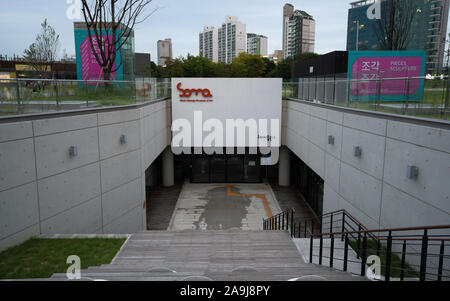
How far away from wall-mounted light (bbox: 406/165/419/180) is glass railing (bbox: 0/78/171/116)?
28.2 feet

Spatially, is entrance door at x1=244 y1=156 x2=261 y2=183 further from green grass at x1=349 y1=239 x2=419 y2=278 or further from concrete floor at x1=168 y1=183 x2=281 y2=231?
green grass at x1=349 y1=239 x2=419 y2=278

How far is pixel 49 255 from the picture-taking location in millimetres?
7250

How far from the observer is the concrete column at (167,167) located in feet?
74.2

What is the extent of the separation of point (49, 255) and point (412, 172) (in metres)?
7.96

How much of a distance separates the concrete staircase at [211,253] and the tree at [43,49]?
78.1ft

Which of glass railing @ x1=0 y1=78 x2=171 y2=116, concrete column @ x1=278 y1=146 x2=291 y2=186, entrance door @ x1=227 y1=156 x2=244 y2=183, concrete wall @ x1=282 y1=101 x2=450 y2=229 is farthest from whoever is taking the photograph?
entrance door @ x1=227 y1=156 x2=244 y2=183

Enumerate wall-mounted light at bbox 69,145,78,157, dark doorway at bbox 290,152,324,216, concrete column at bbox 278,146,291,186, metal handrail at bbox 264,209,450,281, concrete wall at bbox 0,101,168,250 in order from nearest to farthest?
metal handrail at bbox 264,209,450,281 < concrete wall at bbox 0,101,168,250 < wall-mounted light at bbox 69,145,78,157 < dark doorway at bbox 290,152,324,216 < concrete column at bbox 278,146,291,186

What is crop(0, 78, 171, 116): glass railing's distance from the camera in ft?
24.9

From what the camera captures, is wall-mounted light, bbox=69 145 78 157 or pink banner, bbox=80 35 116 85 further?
pink banner, bbox=80 35 116 85

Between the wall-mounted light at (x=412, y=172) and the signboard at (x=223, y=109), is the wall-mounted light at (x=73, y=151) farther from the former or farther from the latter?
the signboard at (x=223, y=109)
